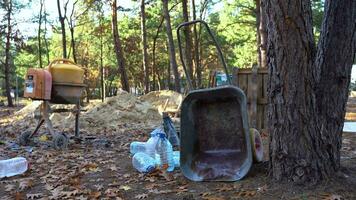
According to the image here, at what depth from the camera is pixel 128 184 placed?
181 inches

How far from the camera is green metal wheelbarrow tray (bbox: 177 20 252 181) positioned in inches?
182

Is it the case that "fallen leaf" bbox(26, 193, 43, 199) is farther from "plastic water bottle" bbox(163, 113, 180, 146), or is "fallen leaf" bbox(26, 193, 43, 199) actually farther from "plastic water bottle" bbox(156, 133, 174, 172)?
"plastic water bottle" bbox(163, 113, 180, 146)

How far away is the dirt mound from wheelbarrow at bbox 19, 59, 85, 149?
774 cm

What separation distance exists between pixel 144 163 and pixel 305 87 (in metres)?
2.23

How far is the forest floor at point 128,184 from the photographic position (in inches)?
151

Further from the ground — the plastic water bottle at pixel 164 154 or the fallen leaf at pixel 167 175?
the plastic water bottle at pixel 164 154

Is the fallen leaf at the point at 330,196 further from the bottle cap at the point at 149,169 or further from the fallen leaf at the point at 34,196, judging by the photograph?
the fallen leaf at the point at 34,196

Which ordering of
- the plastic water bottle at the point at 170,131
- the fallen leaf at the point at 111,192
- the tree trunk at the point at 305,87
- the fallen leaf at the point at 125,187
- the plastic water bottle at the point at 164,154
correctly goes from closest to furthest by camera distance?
1. the tree trunk at the point at 305,87
2. the fallen leaf at the point at 111,192
3. the fallen leaf at the point at 125,187
4. the plastic water bottle at the point at 164,154
5. the plastic water bottle at the point at 170,131

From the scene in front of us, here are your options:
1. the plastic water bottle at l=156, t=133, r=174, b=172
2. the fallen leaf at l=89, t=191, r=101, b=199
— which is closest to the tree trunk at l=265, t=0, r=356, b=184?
the plastic water bottle at l=156, t=133, r=174, b=172

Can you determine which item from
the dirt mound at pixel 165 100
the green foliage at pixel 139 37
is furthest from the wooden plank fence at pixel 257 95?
the green foliage at pixel 139 37

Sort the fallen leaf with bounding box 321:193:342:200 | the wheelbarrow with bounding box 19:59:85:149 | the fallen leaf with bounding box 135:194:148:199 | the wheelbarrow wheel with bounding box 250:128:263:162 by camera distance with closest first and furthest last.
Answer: the fallen leaf with bounding box 321:193:342:200, the fallen leaf with bounding box 135:194:148:199, the wheelbarrow wheel with bounding box 250:128:263:162, the wheelbarrow with bounding box 19:59:85:149

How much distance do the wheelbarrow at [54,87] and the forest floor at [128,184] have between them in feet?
4.15

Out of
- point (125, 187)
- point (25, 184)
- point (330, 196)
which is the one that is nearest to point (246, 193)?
point (330, 196)

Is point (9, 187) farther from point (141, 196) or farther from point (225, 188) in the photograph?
point (225, 188)
